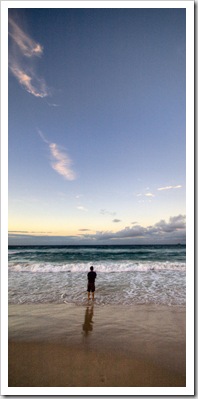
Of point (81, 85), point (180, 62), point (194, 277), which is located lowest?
point (194, 277)

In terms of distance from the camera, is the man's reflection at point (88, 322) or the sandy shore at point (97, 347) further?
the man's reflection at point (88, 322)

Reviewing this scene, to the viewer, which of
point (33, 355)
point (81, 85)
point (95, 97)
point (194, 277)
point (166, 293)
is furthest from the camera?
point (166, 293)

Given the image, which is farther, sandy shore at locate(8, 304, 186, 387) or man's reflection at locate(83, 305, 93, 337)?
man's reflection at locate(83, 305, 93, 337)

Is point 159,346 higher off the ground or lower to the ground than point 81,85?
lower

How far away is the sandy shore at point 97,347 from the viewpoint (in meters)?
2.79

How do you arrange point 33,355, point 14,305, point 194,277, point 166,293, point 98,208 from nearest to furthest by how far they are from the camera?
point 194,277, point 33,355, point 14,305, point 166,293, point 98,208

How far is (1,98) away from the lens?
2.93 metres

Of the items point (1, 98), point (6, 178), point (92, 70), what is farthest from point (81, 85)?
point (6, 178)

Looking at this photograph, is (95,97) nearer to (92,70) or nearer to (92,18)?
(92,70)

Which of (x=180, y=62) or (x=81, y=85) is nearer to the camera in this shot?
(x=180, y=62)

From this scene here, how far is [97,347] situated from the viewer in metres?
3.41

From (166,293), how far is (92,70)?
5128 mm

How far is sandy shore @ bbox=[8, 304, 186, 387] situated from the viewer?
2.79m

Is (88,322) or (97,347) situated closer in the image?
(97,347)
